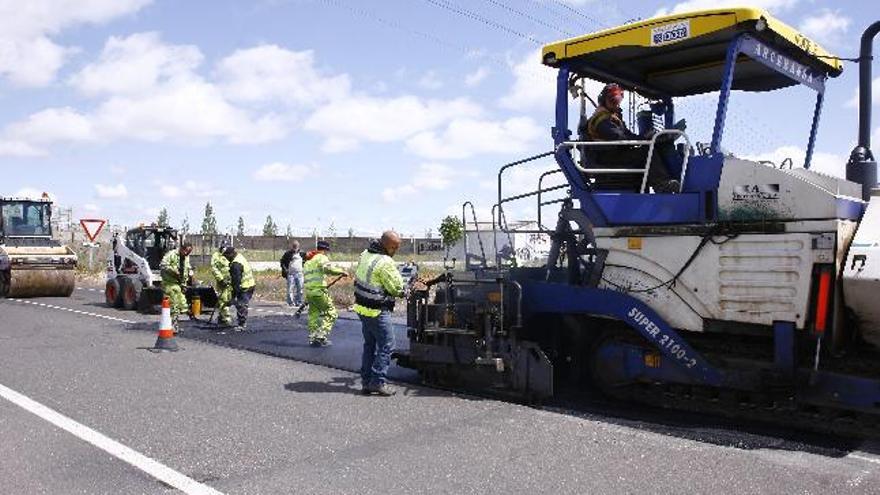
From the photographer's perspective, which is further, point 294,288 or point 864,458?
point 294,288

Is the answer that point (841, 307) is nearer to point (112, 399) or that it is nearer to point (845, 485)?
point (845, 485)

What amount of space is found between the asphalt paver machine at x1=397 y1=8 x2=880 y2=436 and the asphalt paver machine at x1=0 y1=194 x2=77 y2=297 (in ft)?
46.2

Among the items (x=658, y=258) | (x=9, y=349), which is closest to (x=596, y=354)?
(x=658, y=258)

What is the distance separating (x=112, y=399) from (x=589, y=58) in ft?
16.8

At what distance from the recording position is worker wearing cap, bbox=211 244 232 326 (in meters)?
11.9

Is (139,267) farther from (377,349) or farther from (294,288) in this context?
(377,349)

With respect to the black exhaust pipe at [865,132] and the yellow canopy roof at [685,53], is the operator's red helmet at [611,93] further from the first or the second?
the black exhaust pipe at [865,132]

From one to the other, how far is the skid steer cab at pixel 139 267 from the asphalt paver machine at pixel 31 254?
2.60 m

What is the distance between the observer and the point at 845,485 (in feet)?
14.1

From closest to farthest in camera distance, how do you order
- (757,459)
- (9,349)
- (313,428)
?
1. (757,459)
2. (313,428)
3. (9,349)

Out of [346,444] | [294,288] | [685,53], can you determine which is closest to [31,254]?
[294,288]

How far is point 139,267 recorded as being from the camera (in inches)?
609

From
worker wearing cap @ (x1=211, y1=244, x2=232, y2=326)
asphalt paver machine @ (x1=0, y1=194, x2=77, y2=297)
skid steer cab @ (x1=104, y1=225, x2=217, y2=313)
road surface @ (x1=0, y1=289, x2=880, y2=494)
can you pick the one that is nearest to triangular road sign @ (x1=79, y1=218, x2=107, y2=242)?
asphalt paver machine @ (x1=0, y1=194, x2=77, y2=297)

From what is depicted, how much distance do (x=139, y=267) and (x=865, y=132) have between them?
13.4 m
